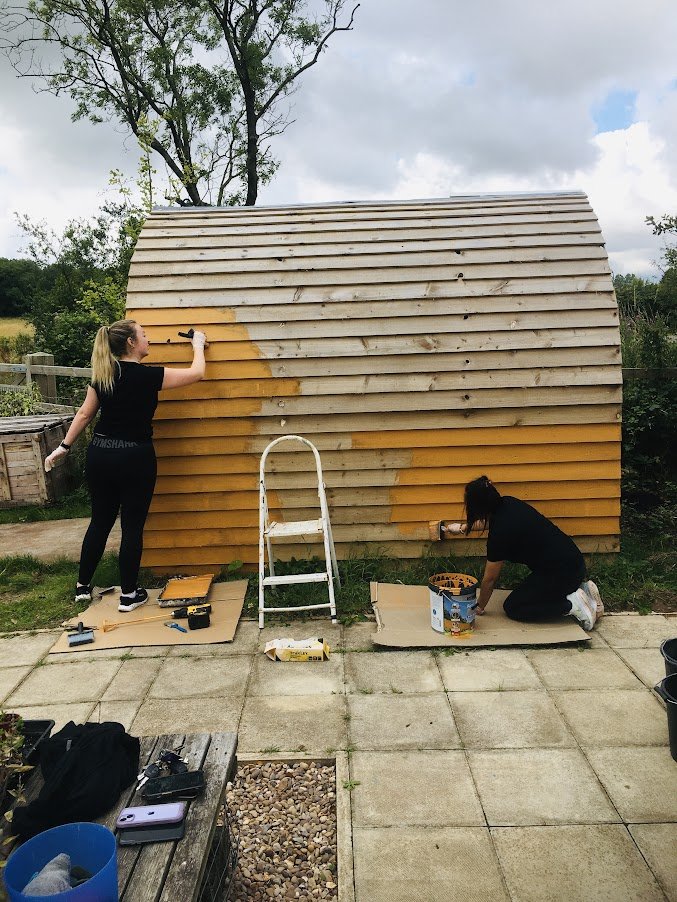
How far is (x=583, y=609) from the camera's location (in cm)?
509

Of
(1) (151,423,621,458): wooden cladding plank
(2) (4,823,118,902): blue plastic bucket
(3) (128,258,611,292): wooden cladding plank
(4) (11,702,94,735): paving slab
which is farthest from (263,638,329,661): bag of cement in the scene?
(3) (128,258,611,292): wooden cladding plank

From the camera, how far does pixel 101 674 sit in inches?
186

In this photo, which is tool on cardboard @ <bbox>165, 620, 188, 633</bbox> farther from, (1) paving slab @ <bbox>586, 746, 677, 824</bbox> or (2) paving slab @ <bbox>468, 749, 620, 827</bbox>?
(1) paving slab @ <bbox>586, 746, 677, 824</bbox>

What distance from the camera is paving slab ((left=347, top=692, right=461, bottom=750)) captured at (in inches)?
150

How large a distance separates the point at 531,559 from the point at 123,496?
3156 millimetres

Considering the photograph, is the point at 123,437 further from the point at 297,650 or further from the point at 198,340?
the point at 297,650

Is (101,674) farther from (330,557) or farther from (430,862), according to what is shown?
(430,862)

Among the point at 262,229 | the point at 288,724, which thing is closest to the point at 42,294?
A: the point at 262,229

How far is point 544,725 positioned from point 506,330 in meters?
3.26

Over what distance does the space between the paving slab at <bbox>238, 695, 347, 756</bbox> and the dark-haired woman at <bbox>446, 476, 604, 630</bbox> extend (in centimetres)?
153

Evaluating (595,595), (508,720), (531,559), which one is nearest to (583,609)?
(595,595)

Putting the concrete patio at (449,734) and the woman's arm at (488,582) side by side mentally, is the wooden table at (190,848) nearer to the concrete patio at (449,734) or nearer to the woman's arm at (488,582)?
the concrete patio at (449,734)

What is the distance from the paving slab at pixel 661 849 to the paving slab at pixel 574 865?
32mm

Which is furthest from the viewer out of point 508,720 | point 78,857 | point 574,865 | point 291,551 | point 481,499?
point 291,551
